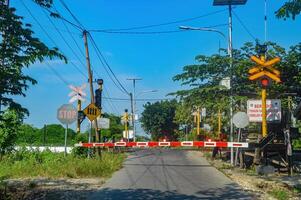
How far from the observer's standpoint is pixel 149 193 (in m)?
14.0

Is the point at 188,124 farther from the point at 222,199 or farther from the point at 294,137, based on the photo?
the point at 222,199

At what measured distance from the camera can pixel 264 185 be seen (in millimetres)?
16141

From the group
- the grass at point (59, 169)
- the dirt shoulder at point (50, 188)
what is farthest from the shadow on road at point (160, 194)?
the grass at point (59, 169)

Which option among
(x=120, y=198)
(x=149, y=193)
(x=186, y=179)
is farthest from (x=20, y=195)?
(x=186, y=179)

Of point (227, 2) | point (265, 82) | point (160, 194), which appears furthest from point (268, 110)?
point (227, 2)

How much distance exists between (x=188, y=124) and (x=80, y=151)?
45237 millimetres

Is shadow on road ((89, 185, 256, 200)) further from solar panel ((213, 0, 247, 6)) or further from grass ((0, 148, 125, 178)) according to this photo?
solar panel ((213, 0, 247, 6))

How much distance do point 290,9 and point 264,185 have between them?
9.09m

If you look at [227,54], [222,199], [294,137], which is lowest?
[222,199]

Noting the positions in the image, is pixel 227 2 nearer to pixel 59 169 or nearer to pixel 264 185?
pixel 59 169

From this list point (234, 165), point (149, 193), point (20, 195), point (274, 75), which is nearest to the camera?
point (20, 195)

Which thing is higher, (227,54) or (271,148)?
(227,54)

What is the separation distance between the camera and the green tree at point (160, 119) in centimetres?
8819

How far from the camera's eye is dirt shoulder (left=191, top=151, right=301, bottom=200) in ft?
45.1
